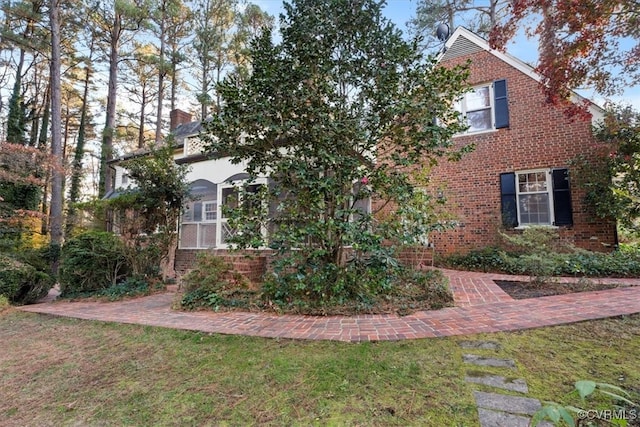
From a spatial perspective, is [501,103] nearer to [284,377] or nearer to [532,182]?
[532,182]

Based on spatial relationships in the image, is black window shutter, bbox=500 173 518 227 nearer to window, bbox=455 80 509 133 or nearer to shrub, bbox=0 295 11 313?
window, bbox=455 80 509 133

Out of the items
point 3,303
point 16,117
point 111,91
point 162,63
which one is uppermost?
point 162,63

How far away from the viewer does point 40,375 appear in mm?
3342

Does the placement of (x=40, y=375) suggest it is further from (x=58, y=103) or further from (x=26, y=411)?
(x=58, y=103)

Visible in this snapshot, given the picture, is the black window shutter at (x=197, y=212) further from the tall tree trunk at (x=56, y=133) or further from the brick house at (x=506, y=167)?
the tall tree trunk at (x=56, y=133)

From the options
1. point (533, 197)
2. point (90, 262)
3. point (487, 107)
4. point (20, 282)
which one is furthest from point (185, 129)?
point (533, 197)

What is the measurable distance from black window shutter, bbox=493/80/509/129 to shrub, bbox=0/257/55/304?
13.1 meters

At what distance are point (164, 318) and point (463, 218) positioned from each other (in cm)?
821

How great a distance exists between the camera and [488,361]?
2945 mm

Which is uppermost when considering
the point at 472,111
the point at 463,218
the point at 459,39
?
the point at 459,39

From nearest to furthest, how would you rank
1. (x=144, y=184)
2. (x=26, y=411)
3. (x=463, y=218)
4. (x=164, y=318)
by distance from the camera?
(x=26, y=411) < (x=164, y=318) < (x=144, y=184) < (x=463, y=218)

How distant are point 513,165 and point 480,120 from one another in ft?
5.82

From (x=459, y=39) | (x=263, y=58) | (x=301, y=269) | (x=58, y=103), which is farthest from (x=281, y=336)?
(x=58, y=103)

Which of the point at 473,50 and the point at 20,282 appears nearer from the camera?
the point at 20,282
